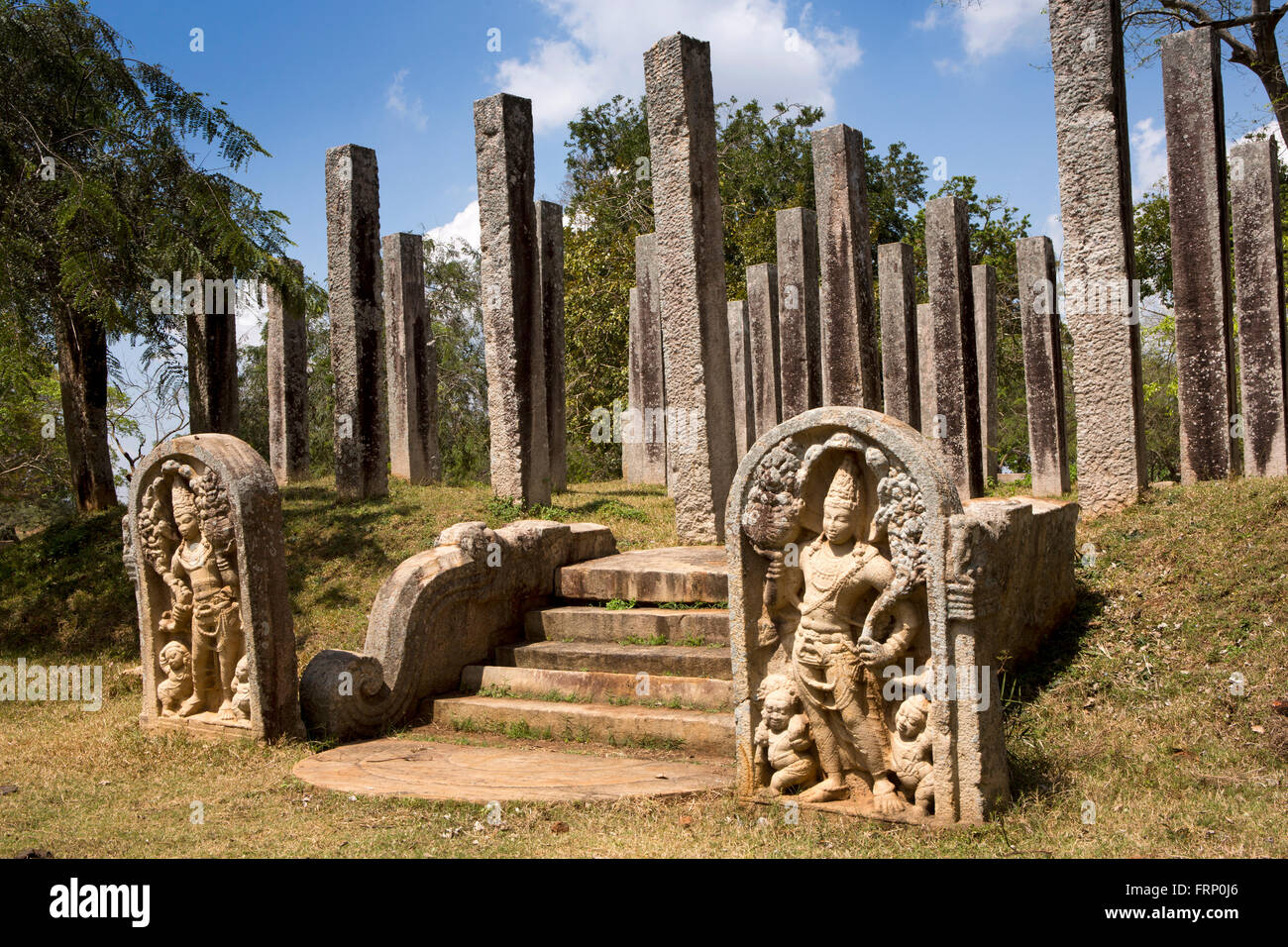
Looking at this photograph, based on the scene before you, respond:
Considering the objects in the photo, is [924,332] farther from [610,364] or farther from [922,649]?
[922,649]

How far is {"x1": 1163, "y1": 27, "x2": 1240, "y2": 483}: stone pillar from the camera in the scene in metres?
8.54

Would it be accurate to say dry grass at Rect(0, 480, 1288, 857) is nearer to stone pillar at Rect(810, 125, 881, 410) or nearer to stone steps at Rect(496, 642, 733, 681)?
stone steps at Rect(496, 642, 733, 681)

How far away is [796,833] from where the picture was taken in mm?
4672

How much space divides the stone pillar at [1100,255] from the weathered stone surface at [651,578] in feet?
10.2

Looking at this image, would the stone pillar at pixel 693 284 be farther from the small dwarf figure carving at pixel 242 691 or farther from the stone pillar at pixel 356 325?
the stone pillar at pixel 356 325

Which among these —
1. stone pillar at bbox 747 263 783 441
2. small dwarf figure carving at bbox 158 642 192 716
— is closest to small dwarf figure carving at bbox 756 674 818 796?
small dwarf figure carving at bbox 158 642 192 716

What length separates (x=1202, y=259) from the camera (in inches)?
338

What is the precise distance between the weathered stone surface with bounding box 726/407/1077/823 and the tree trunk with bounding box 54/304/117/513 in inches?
384

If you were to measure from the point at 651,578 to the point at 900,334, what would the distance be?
245 inches

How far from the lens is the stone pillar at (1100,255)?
8031 mm

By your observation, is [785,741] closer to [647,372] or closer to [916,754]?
[916,754]

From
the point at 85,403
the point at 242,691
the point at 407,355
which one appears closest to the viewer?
the point at 242,691

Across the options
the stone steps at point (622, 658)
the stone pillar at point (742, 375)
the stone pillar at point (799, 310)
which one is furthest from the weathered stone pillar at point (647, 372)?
the stone steps at point (622, 658)

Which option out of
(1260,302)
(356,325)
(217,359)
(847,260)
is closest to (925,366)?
(847,260)
